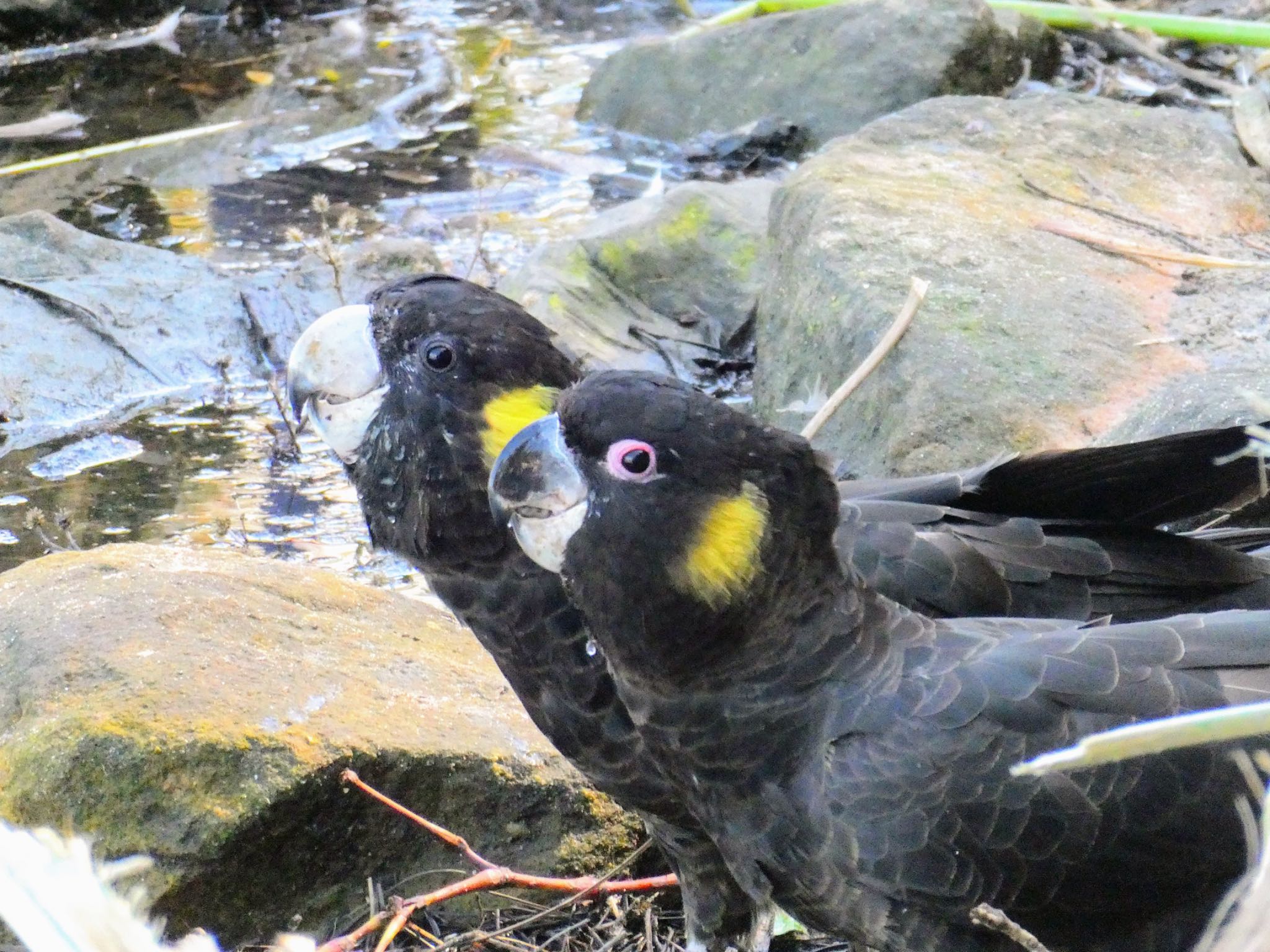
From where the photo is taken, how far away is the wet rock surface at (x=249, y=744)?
3381 mm

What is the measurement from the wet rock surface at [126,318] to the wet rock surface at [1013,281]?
2315 mm

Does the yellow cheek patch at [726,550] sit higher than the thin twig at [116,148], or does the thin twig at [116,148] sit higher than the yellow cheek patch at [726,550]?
the yellow cheek patch at [726,550]

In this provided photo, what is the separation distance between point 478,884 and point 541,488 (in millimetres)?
1411

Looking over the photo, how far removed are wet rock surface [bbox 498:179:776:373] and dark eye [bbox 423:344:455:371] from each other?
307 centimetres

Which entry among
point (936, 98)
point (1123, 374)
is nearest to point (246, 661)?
point (1123, 374)

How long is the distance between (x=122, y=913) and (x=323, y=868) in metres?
2.76

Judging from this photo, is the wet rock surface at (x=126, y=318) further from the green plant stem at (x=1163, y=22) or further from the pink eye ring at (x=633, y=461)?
the pink eye ring at (x=633, y=461)

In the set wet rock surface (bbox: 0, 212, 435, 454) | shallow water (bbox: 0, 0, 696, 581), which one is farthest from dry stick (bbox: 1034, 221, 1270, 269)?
wet rock surface (bbox: 0, 212, 435, 454)

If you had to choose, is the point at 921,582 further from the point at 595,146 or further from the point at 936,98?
the point at 595,146

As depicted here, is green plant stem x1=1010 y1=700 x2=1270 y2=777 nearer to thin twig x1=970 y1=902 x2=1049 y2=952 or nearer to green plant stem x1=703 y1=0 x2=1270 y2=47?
thin twig x1=970 y1=902 x2=1049 y2=952

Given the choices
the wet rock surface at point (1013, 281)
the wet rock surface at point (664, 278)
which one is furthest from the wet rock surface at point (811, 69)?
the wet rock surface at point (664, 278)

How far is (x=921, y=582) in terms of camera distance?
10.6 ft

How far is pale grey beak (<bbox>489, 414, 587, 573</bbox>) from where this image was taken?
274 cm

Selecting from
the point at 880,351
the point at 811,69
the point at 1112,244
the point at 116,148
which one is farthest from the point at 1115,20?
the point at 116,148
